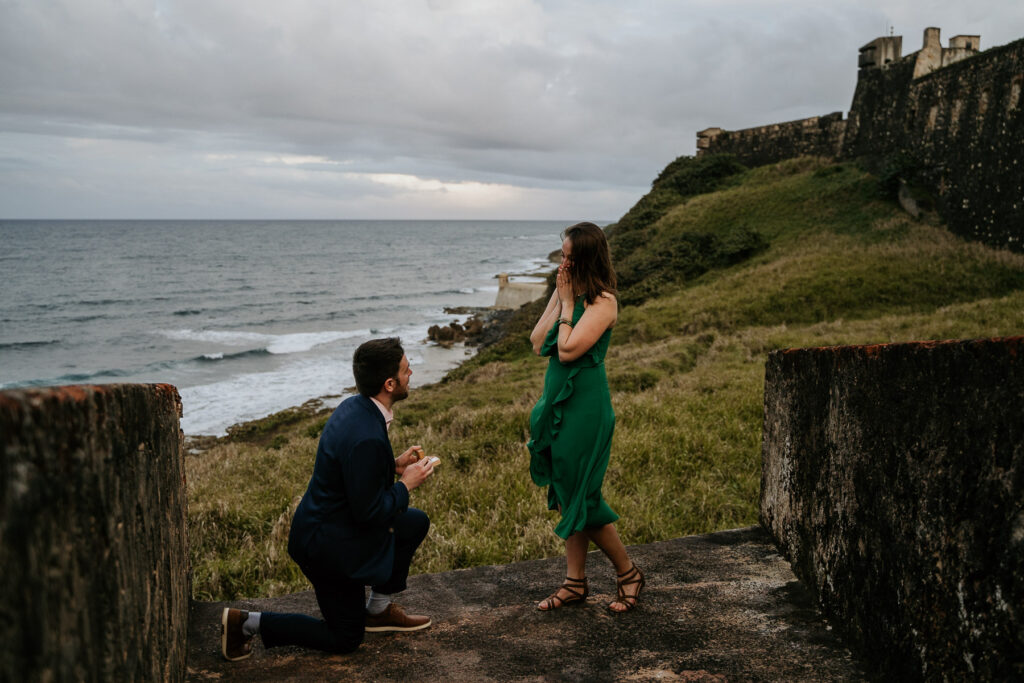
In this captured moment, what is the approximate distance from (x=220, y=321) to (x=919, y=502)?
47334 mm

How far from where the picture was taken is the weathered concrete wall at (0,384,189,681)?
4.25 feet

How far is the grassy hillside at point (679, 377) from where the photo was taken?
18.7 ft

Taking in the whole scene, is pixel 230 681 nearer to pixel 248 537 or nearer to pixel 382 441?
pixel 382 441

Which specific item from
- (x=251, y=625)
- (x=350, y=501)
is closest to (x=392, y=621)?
(x=251, y=625)

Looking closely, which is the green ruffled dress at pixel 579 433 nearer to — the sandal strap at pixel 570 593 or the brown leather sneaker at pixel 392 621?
the sandal strap at pixel 570 593

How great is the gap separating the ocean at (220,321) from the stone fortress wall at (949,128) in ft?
59.2

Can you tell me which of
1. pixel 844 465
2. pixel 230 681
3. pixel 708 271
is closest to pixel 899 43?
pixel 708 271

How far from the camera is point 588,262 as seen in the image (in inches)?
137

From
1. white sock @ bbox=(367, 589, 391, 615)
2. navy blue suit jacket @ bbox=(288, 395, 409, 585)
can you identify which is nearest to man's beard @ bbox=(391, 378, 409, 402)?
navy blue suit jacket @ bbox=(288, 395, 409, 585)

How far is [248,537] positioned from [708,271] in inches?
802

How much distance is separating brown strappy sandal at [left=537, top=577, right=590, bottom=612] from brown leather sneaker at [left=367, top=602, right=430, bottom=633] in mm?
647

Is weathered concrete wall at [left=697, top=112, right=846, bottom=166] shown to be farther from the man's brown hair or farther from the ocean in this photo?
the man's brown hair

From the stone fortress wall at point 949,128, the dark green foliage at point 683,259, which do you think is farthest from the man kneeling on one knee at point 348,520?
the dark green foliage at point 683,259

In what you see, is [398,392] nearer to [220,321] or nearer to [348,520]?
[348,520]
